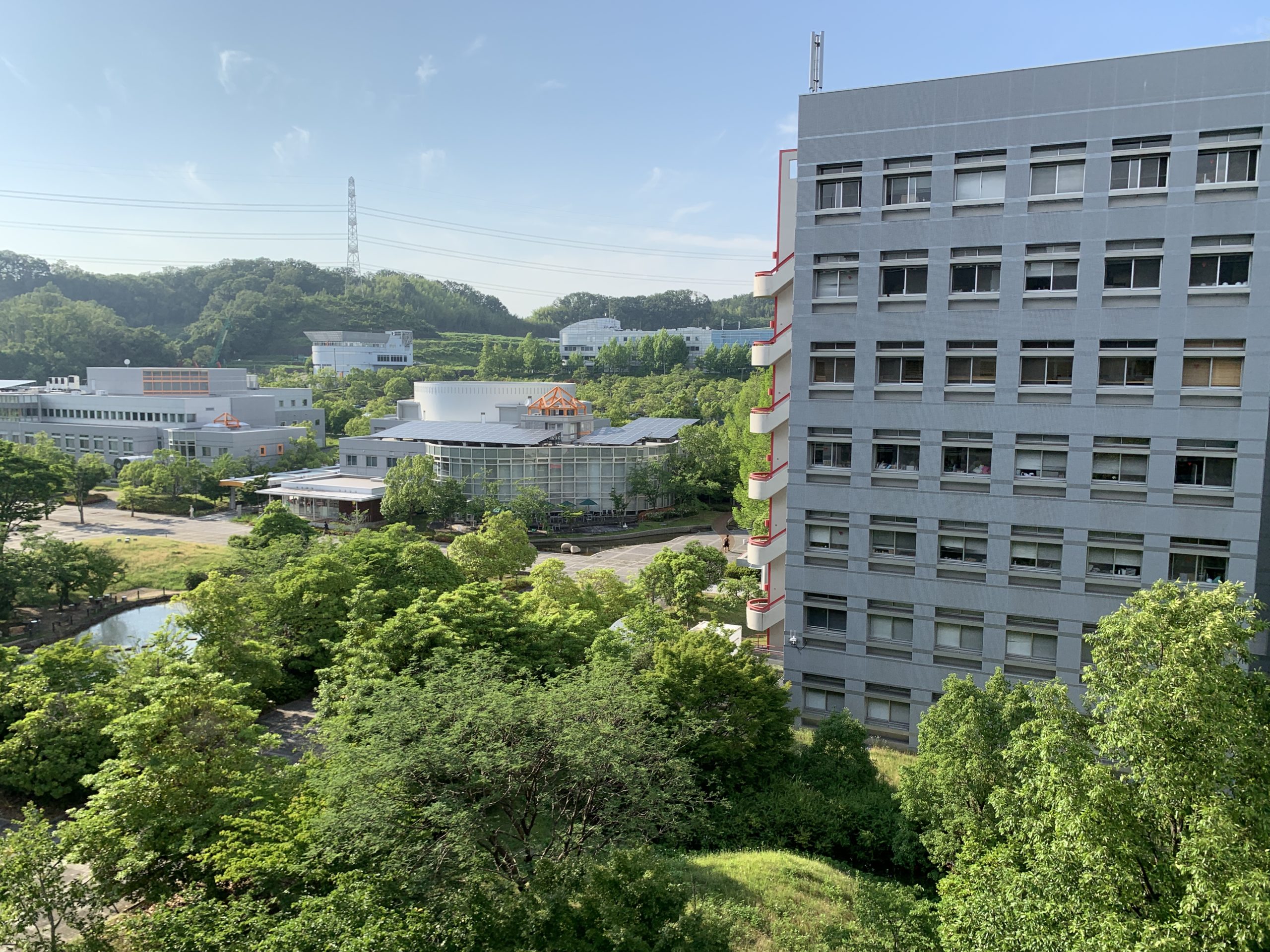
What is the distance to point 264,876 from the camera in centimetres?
1001

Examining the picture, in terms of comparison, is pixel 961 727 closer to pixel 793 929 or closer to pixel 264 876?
pixel 793 929

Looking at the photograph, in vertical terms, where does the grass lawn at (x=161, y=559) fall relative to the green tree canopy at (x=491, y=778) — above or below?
below

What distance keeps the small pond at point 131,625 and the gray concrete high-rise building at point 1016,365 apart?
2137 cm

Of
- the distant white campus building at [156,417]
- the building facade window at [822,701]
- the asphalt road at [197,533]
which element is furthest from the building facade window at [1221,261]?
the distant white campus building at [156,417]

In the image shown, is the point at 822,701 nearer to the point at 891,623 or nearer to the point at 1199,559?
the point at 891,623

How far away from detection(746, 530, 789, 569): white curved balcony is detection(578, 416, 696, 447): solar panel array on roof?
25.1 meters

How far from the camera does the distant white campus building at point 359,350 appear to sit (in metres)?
92.7

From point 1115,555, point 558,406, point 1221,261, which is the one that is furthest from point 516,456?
point 1221,261

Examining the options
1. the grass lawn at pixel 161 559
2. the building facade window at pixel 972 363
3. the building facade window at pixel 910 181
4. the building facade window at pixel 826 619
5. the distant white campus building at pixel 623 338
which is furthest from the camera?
the distant white campus building at pixel 623 338

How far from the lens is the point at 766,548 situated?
1936 centimetres

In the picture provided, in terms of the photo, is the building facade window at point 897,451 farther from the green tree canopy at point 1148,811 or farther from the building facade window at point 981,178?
the green tree canopy at point 1148,811

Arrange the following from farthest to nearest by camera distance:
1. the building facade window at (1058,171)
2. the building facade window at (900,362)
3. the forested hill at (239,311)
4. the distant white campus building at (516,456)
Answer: the forested hill at (239,311) < the distant white campus building at (516,456) < the building facade window at (900,362) < the building facade window at (1058,171)

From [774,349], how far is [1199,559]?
9.30 metres

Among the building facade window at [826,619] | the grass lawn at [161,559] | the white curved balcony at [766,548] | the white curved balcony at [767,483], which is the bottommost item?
the grass lawn at [161,559]
